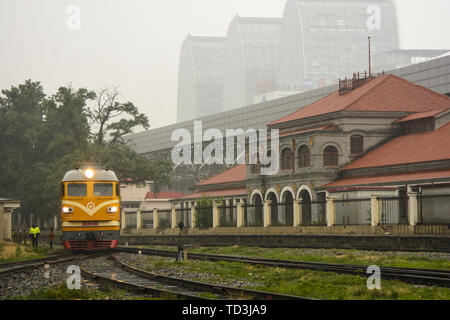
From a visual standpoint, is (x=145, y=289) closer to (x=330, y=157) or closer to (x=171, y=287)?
(x=171, y=287)

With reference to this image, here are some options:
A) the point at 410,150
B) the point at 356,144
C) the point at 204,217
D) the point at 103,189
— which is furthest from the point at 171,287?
the point at 356,144

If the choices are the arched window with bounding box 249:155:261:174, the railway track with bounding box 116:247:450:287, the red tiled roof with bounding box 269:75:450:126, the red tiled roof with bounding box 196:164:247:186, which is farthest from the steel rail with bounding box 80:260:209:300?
the red tiled roof with bounding box 196:164:247:186

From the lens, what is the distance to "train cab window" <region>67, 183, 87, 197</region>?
33.4 metres

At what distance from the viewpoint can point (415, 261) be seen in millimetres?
27484

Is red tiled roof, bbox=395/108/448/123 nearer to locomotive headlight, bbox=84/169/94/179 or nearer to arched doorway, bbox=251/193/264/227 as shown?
arched doorway, bbox=251/193/264/227

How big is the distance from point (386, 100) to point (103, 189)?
3437 centimetres

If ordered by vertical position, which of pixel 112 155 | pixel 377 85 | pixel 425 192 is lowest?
pixel 425 192

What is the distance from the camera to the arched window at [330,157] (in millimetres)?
59281

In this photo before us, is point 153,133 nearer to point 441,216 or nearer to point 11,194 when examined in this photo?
point 11,194

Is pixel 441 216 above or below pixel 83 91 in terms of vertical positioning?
below

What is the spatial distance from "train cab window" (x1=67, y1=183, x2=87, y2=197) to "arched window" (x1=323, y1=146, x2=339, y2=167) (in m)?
29.1

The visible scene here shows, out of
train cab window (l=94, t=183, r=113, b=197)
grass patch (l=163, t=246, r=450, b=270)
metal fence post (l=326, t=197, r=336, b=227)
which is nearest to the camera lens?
grass patch (l=163, t=246, r=450, b=270)
